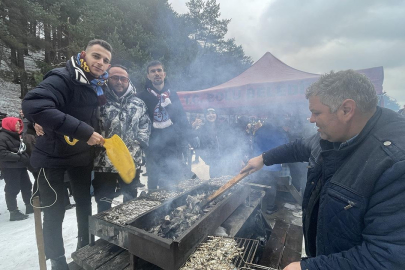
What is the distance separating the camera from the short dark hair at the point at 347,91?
1.42 meters

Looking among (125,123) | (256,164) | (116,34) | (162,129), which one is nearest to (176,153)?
(162,129)

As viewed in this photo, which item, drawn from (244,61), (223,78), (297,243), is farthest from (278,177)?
(244,61)

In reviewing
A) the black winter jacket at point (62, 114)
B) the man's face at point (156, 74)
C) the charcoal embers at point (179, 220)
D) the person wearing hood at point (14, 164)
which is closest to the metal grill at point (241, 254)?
the charcoal embers at point (179, 220)

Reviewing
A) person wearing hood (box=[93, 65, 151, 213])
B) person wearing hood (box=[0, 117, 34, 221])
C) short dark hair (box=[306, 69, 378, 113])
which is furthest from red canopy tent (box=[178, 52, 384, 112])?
person wearing hood (box=[0, 117, 34, 221])

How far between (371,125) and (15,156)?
6.51 meters

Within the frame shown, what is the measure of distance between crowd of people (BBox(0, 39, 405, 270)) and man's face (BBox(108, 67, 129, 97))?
2 cm

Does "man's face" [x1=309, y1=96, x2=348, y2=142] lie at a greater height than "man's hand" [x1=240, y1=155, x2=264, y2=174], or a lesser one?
greater

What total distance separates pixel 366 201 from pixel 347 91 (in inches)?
29.5

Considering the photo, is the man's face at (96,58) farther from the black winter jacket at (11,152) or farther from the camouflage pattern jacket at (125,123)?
the black winter jacket at (11,152)

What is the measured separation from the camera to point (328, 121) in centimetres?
153

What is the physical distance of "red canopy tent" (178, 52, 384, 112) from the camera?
828 cm

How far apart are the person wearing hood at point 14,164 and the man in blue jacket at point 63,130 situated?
120 inches

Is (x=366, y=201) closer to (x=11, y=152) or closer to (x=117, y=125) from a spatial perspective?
(x=117, y=125)

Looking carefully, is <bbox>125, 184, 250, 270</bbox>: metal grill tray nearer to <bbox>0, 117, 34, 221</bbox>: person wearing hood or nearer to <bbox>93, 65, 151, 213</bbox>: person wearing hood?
<bbox>93, 65, 151, 213</bbox>: person wearing hood
